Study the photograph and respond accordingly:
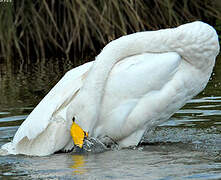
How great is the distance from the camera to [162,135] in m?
7.94

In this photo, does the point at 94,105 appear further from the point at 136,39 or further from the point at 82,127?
the point at 136,39

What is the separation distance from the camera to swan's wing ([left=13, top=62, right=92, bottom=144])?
694 cm

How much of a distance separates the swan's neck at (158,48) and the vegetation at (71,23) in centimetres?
648

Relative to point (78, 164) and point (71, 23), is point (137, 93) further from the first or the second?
point (71, 23)

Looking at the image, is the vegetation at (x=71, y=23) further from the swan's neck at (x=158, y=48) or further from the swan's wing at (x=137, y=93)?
the swan's wing at (x=137, y=93)

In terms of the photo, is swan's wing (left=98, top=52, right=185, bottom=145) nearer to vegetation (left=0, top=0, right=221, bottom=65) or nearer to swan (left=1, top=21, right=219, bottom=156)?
swan (left=1, top=21, right=219, bottom=156)

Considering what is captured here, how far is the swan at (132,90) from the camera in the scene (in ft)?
22.9

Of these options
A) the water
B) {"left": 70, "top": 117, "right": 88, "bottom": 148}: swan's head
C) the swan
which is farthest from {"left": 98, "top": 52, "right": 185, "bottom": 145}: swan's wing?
{"left": 70, "top": 117, "right": 88, "bottom": 148}: swan's head

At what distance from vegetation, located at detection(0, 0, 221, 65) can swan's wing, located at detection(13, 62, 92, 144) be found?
643 centimetres

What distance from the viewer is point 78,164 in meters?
6.54

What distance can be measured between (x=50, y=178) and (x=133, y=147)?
1.53 metres

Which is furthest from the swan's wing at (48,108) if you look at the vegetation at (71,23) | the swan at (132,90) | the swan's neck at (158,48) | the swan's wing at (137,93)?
the vegetation at (71,23)

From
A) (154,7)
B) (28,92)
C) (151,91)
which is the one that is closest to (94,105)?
(151,91)

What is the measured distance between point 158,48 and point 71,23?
7.43 m
